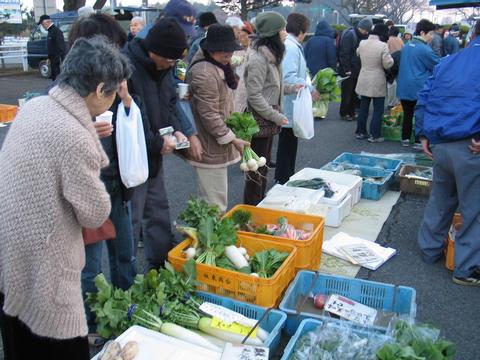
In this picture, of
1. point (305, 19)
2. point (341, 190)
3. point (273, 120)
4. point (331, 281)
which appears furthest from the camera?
point (305, 19)

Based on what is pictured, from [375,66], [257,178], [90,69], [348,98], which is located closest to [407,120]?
[375,66]

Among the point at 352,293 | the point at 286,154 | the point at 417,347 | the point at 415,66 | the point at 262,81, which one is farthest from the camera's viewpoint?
the point at 415,66

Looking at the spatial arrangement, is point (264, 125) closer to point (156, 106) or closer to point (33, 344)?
point (156, 106)

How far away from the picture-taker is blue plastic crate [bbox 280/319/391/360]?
2.45 metres

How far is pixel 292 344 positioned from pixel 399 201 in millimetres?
3390

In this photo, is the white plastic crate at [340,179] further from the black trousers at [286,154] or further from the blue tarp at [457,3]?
the blue tarp at [457,3]

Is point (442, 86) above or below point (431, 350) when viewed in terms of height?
above

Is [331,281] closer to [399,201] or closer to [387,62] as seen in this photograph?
[399,201]

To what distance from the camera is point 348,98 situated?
984 centimetres

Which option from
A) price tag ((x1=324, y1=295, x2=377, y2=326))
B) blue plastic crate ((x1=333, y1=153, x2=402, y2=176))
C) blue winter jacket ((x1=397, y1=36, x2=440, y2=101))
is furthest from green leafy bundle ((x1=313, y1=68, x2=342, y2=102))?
price tag ((x1=324, y1=295, x2=377, y2=326))

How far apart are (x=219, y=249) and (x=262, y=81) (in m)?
1.74

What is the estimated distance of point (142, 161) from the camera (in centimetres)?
260

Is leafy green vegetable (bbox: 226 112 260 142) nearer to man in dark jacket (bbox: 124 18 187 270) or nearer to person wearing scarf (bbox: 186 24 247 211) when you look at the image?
person wearing scarf (bbox: 186 24 247 211)

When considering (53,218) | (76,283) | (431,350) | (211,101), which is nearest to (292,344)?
(431,350)
